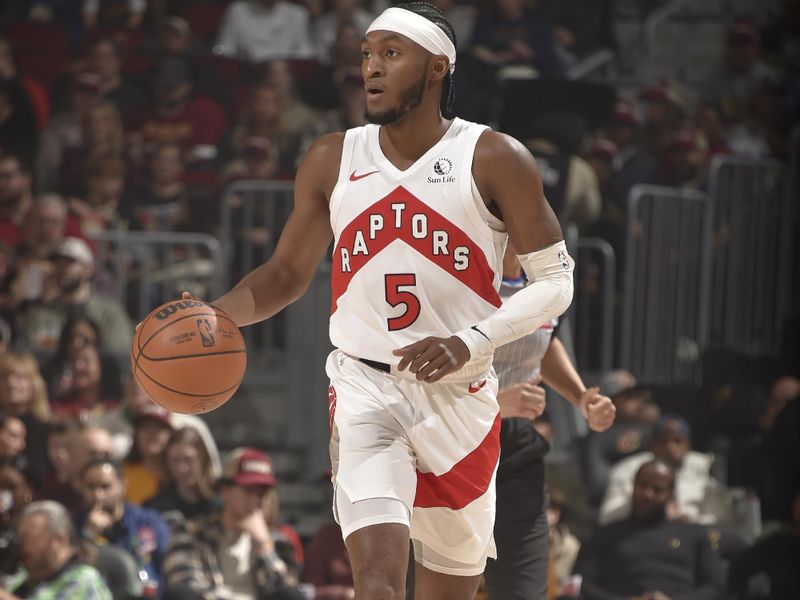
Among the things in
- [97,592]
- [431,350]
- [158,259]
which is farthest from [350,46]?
[431,350]

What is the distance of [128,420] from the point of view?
8180 millimetres

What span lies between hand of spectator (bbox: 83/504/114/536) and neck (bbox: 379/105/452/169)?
419cm

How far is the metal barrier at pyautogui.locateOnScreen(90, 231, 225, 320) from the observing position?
8.84m

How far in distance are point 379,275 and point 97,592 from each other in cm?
370

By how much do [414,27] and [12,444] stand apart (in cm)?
488

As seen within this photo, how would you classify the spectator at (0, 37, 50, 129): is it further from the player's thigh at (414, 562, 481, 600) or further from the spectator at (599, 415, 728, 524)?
the player's thigh at (414, 562, 481, 600)

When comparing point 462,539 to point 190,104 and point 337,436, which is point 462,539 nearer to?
point 337,436

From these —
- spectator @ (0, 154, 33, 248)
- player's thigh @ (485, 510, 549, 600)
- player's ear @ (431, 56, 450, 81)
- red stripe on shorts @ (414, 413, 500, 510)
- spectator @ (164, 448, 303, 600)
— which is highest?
player's ear @ (431, 56, 450, 81)

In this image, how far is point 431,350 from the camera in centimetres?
344

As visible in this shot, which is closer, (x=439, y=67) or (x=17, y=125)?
(x=439, y=67)

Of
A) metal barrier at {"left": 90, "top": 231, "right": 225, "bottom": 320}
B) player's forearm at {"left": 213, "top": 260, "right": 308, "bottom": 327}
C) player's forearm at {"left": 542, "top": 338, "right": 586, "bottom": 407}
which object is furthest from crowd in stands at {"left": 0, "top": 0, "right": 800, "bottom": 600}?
player's forearm at {"left": 213, "top": 260, "right": 308, "bottom": 327}

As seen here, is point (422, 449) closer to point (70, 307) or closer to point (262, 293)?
point (262, 293)

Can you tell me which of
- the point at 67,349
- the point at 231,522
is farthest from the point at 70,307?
the point at 231,522

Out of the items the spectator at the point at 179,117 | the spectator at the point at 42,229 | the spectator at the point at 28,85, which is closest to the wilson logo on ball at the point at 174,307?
the spectator at the point at 42,229
